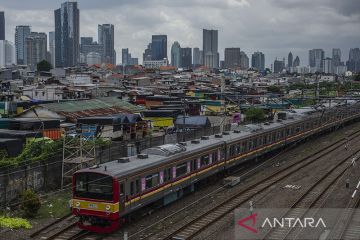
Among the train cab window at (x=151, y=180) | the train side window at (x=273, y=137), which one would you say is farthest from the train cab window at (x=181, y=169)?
the train side window at (x=273, y=137)

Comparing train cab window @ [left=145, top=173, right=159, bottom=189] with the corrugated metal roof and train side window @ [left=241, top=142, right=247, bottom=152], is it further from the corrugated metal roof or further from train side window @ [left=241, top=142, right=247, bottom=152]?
the corrugated metal roof

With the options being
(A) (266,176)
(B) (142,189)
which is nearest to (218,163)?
(A) (266,176)

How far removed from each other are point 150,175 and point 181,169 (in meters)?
3.08

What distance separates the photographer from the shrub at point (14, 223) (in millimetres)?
17859

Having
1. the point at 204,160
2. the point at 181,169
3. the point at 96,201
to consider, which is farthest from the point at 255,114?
the point at 96,201

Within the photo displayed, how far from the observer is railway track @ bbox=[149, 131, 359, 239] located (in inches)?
683

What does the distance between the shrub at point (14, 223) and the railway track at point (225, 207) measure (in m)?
4.93

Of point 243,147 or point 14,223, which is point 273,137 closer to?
point 243,147

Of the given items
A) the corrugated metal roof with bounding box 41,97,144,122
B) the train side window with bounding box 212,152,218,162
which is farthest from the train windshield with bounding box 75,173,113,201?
the corrugated metal roof with bounding box 41,97,144,122

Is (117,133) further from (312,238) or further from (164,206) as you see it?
(312,238)

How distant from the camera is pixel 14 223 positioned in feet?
59.3

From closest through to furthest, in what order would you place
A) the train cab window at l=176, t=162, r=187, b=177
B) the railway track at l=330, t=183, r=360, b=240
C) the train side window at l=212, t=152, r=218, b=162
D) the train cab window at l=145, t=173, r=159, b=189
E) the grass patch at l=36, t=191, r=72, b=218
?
the railway track at l=330, t=183, r=360, b=240 < the train cab window at l=145, t=173, r=159, b=189 < the grass patch at l=36, t=191, r=72, b=218 < the train cab window at l=176, t=162, r=187, b=177 < the train side window at l=212, t=152, r=218, b=162

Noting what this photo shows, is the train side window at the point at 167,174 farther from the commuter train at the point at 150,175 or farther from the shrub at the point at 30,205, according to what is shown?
the shrub at the point at 30,205

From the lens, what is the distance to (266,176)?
28547 millimetres
